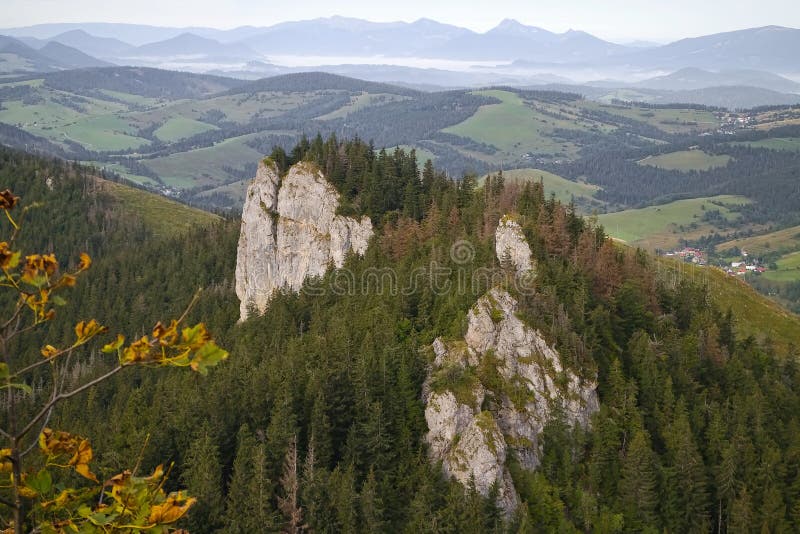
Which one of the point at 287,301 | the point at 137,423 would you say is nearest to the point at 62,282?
the point at 137,423

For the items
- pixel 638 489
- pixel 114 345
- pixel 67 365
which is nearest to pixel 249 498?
pixel 638 489

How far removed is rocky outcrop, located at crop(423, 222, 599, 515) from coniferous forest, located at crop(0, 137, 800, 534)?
4.43ft

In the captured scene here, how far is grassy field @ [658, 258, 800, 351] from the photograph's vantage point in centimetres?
12588

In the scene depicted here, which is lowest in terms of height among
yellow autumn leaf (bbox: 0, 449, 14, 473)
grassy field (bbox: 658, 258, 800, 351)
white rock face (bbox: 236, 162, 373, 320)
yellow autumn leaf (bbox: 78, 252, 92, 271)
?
grassy field (bbox: 658, 258, 800, 351)

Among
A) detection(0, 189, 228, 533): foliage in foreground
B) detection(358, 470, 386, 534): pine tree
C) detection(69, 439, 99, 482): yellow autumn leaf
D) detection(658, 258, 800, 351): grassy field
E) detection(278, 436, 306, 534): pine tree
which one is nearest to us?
detection(0, 189, 228, 533): foliage in foreground

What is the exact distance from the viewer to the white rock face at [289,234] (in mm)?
96375

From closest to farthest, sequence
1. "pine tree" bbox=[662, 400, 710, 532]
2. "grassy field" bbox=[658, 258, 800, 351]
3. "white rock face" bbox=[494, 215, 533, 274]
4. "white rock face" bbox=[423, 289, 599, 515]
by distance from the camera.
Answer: "white rock face" bbox=[423, 289, 599, 515] < "pine tree" bbox=[662, 400, 710, 532] < "white rock face" bbox=[494, 215, 533, 274] < "grassy field" bbox=[658, 258, 800, 351]

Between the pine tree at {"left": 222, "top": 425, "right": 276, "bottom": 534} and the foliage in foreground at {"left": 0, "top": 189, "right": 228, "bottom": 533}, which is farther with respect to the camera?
the pine tree at {"left": 222, "top": 425, "right": 276, "bottom": 534}

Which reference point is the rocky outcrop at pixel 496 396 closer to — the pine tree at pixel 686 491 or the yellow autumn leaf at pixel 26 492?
the pine tree at pixel 686 491

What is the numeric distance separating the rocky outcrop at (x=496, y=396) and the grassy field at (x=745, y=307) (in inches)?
2648

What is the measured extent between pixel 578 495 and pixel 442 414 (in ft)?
45.0

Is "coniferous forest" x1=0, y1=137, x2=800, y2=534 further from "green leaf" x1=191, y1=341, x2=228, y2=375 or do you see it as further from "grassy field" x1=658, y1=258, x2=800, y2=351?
"green leaf" x1=191, y1=341, x2=228, y2=375

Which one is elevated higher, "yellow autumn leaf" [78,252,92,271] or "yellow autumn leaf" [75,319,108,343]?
"yellow autumn leaf" [78,252,92,271]

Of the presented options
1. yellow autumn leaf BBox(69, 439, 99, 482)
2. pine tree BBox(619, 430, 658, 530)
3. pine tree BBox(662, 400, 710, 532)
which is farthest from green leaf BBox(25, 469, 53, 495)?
pine tree BBox(662, 400, 710, 532)
